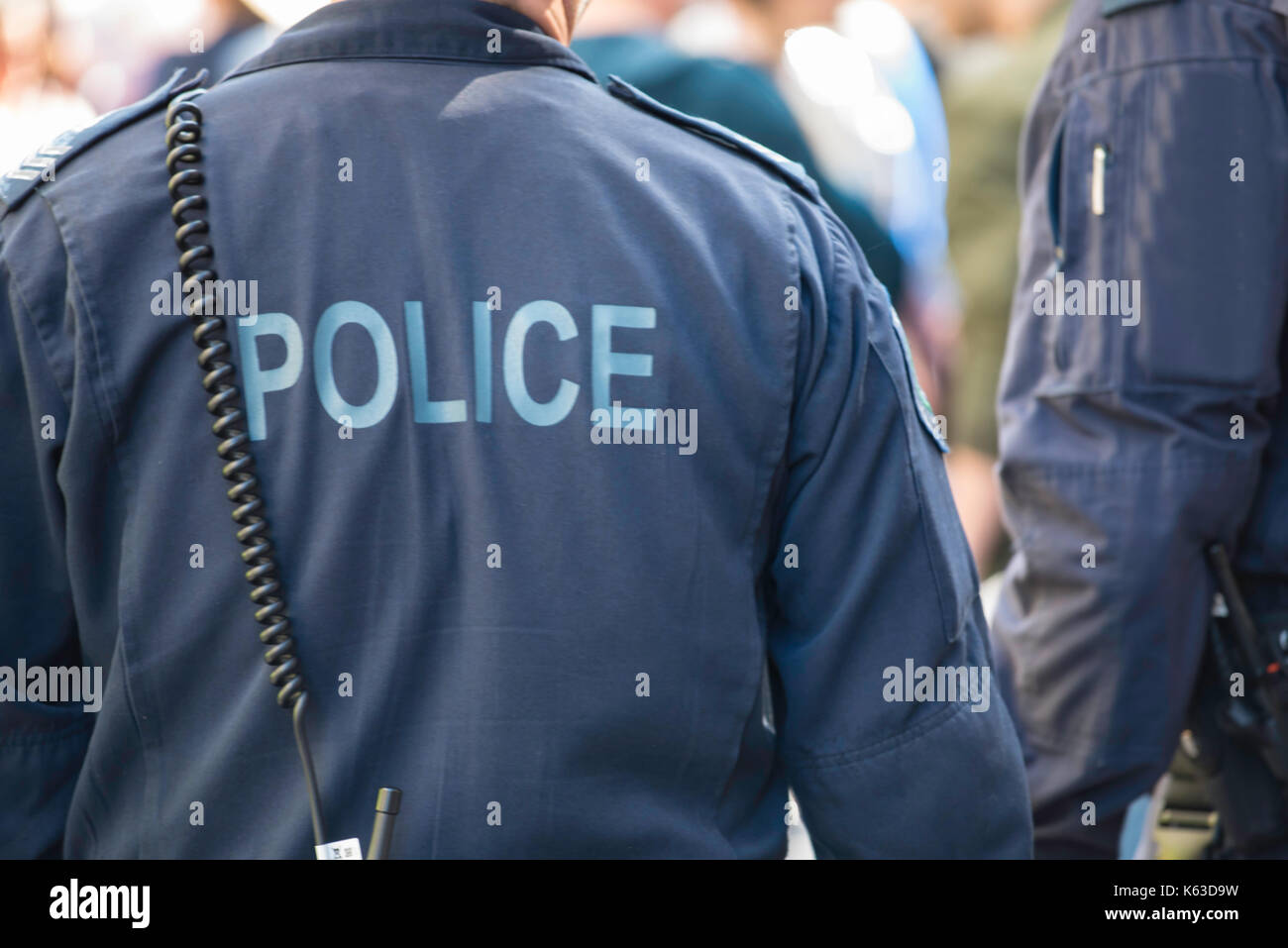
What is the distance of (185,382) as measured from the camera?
3.63 feet

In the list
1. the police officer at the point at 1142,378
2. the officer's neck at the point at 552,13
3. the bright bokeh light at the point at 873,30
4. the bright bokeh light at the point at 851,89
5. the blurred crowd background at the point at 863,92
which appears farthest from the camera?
the bright bokeh light at the point at 873,30

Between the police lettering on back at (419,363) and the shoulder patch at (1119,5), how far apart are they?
46.9 inches

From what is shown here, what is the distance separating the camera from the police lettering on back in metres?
1.11

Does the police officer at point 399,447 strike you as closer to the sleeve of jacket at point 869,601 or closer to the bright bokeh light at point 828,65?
the sleeve of jacket at point 869,601

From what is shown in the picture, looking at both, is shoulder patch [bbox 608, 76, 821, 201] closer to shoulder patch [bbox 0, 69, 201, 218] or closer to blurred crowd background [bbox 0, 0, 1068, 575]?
shoulder patch [bbox 0, 69, 201, 218]

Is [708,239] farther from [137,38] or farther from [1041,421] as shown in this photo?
[137,38]

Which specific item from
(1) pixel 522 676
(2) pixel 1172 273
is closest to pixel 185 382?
(1) pixel 522 676

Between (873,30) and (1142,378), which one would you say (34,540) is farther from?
(873,30)

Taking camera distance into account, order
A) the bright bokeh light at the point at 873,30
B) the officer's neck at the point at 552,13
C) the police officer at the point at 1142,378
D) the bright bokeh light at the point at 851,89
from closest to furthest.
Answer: the officer's neck at the point at 552,13, the police officer at the point at 1142,378, the bright bokeh light at the point at 851,89, the bright bokeh light at the point at 873,30

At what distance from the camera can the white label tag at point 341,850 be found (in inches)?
42.6

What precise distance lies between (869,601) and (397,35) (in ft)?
2.14

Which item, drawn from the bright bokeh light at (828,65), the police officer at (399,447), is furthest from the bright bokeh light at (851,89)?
the police officer at (399,447)

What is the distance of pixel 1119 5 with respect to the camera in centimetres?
192
